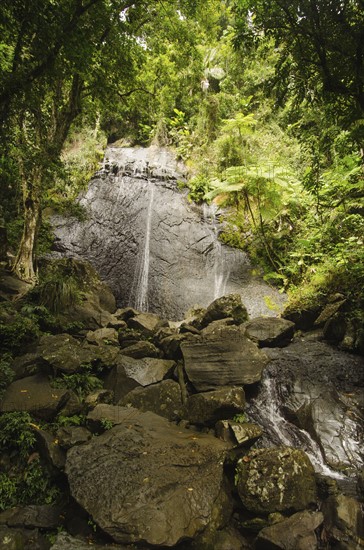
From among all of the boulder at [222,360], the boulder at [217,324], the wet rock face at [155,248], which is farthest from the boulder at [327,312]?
the boulder at [222,360]

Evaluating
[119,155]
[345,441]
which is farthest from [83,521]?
[119,155]

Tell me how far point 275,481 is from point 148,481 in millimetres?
1506

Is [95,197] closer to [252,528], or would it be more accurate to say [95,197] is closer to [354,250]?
[354,250]

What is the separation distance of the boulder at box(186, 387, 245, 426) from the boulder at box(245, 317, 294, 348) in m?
2.37

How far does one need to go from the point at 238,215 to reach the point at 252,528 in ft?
34.6

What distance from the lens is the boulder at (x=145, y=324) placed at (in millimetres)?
7613

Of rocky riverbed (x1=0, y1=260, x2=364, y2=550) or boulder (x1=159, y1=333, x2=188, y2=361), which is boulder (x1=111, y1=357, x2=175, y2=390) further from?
boulder (x1=159, y1=333, x2=188, y2=361)

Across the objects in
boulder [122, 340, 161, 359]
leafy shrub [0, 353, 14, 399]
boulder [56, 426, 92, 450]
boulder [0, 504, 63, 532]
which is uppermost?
boulder [122, 340, 161, 359]

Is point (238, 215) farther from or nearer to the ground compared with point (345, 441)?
farther from the ground

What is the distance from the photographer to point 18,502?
3.69 metres

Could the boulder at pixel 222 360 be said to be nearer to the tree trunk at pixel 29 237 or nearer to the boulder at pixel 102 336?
the boulder at pixel 102 336

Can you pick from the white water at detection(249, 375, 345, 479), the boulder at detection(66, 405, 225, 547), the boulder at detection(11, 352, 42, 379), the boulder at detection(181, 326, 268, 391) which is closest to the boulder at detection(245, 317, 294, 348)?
the boulder at detection(181, 326, 268, 391)

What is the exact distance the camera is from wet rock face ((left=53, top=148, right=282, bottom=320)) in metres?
10.3

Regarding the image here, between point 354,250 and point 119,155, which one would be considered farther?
point 119,155
